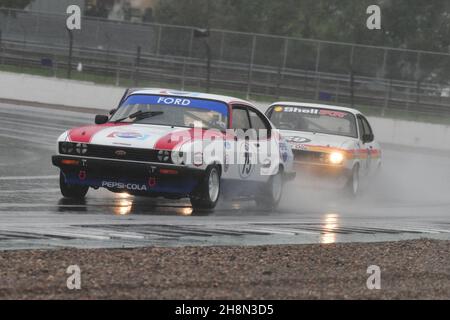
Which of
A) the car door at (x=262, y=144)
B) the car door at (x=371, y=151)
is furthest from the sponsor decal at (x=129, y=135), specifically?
the car door at (x=371, y=151)

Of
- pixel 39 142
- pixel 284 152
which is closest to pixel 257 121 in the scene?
pixel 284 152

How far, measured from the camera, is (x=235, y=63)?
39688 millimetres

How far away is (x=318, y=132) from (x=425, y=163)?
976 cm

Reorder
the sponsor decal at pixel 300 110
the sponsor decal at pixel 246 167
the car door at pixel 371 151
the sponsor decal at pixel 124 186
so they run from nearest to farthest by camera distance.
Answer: the sponsor decal at pixel 124 186
the sponsor decal at pixel 246 167
the sponsor decal at pixel 300 110
the car door at pixel 371 151

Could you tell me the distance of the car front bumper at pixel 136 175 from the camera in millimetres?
12867

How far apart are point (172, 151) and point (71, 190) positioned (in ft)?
5.14

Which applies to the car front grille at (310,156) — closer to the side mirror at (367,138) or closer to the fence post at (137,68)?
the side mirror at (367,138)

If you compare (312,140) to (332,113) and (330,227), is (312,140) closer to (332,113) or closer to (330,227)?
(332,113)

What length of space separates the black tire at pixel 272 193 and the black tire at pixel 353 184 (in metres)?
2.11

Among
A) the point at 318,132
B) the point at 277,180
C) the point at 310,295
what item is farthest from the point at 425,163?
the point at 310,295

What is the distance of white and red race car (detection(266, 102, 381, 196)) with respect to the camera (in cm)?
1691

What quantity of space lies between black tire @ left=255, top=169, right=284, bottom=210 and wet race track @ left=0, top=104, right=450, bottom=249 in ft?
0.61

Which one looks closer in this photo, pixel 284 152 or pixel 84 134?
pixel 84 134

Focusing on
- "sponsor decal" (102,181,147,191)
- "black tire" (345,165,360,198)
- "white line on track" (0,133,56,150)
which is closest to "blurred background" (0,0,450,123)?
"white line on track" (0,133,56,150)
